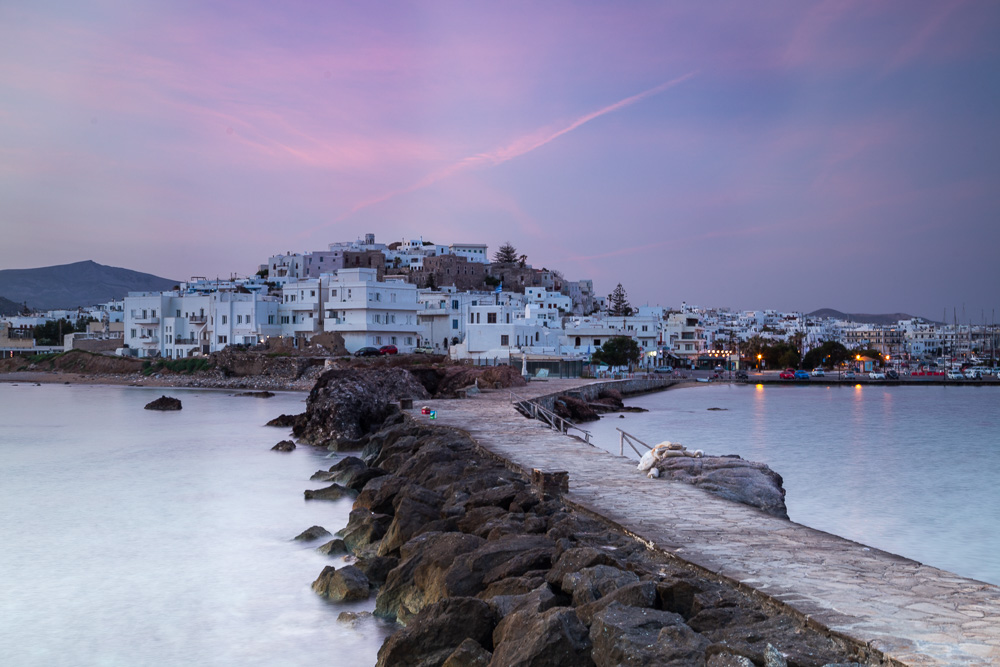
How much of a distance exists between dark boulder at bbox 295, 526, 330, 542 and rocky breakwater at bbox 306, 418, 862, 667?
1.25 metres

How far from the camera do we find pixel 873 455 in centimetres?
2956

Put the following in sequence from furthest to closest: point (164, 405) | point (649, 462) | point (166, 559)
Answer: point (164, 405)
point (166, 559)
point (649, 462)

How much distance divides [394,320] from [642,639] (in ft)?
205

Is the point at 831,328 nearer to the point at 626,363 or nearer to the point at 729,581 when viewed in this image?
the point at 626,363

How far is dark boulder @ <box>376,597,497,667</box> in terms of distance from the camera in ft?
21.6

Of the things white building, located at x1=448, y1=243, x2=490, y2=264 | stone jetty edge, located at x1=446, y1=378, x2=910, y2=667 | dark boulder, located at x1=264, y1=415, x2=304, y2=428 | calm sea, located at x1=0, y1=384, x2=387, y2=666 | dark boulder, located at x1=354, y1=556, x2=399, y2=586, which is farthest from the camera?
white building, located at x1=448, y1=243, x2=490, y2=264

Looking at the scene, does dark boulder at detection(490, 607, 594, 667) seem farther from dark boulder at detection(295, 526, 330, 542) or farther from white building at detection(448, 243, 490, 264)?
white building at detection(448, 243, 490, 264)

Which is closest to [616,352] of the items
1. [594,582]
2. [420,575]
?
→ [420,575]

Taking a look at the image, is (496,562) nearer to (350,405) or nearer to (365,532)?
(365,532)

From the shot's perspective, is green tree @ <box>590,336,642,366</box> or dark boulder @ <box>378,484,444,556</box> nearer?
dark boulder @ <box>378,484,444,556</box>

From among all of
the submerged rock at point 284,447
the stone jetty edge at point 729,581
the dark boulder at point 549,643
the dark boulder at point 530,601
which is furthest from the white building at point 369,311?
the dark boulder at point 549,643

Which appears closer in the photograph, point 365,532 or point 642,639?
point 642,639

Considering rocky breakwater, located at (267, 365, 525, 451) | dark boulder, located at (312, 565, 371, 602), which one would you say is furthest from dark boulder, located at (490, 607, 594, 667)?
rocky breakwater, located at (267, 365, 525, 451)

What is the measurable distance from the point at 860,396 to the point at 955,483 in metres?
47.3
